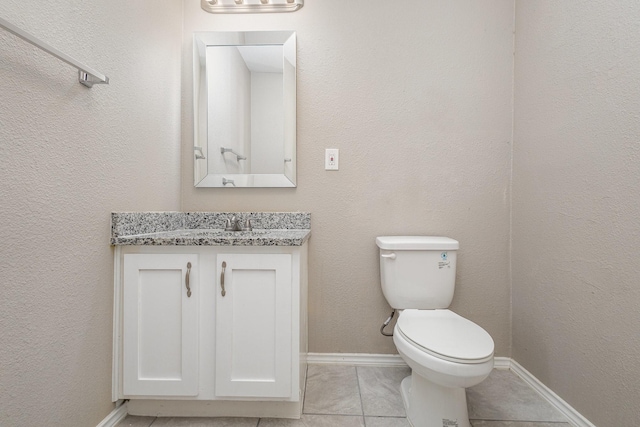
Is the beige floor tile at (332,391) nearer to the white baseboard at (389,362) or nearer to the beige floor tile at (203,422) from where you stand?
the white baseboard at (389,362)

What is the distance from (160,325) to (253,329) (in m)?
0.38

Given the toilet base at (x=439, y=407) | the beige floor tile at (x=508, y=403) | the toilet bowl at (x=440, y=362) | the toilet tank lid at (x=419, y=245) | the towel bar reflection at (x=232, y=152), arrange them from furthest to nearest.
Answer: the towel bar reflection at (x=232, y=152) < the toilet tank lid at (x=419, y=245) < the beige floor tile at (x=508, y=403) < the toilet base at (x=439, y=407) < the toilet bowl at (x=440, y=362)

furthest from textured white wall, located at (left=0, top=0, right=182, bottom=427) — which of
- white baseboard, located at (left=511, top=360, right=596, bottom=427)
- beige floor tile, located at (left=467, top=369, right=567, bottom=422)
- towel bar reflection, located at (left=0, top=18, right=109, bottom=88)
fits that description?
white baseboard, located at (left=511, top=360, right=596, bottom=427)

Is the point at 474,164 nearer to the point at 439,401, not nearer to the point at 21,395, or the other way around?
the point at 439,401

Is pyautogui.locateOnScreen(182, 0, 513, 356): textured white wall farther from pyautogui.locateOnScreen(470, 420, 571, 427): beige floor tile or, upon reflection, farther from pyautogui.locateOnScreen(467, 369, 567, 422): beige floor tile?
pyautogui.locateOnScreen(470, 420, 571, 427): beige floor tile

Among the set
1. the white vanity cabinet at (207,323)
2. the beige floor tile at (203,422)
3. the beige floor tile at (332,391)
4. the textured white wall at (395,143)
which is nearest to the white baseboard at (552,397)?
the textured white wall at (395,143)

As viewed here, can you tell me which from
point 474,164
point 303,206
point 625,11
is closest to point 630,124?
point 625,11

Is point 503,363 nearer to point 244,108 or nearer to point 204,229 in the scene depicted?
point 204,229

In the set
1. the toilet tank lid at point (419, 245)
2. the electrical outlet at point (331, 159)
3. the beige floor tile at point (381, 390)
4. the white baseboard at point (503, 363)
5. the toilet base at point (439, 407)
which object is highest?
the electrical outlet at point (331, 159)

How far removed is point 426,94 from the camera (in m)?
1.61

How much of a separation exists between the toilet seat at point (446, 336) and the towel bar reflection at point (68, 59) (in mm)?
1449

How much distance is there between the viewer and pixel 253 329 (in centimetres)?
115

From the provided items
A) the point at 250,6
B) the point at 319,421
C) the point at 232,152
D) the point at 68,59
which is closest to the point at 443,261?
the point at 319,421

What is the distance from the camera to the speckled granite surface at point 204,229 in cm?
114
